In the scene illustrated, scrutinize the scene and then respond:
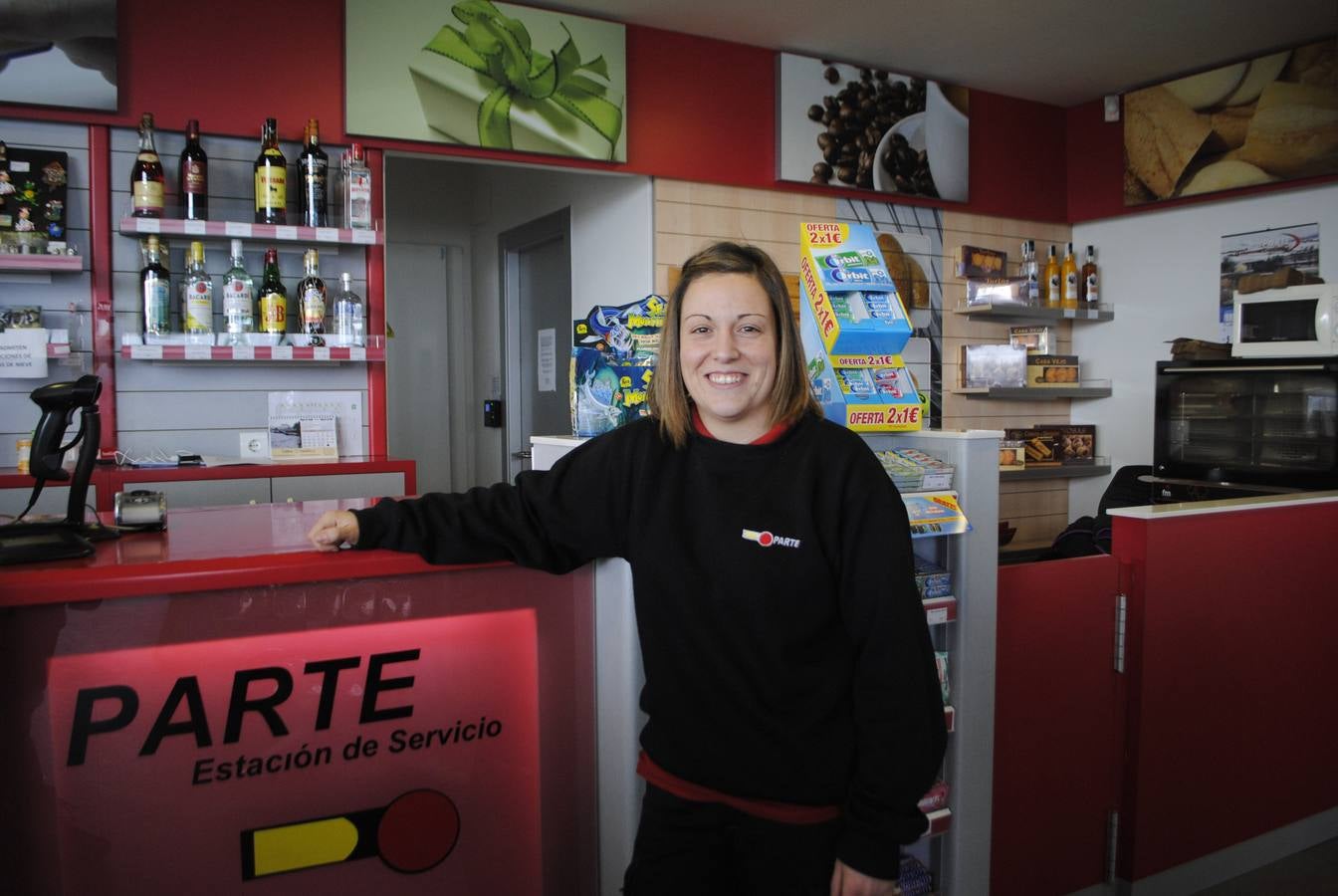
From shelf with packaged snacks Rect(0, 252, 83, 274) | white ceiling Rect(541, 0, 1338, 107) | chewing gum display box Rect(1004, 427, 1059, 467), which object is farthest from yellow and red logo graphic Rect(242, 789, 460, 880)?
chewing gum display box Rect(1004, 427, 1059, 467)

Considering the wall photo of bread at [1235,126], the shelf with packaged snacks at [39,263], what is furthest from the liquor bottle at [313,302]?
the wall photo of bread at [1235,126]

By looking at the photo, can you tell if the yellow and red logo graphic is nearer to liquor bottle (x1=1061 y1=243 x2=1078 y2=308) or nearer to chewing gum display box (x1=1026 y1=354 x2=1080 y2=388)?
chewing gum display box (x1=1026 y1=354 x2=1080 y2=388)

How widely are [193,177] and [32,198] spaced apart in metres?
0.55

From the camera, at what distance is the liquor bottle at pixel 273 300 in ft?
12.3

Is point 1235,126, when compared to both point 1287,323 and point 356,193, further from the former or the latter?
point 356,193

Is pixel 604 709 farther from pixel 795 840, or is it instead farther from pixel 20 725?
pixel 20 725

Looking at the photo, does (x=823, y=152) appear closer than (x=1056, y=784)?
No

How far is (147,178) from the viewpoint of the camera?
3537mm

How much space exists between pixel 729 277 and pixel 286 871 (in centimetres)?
122

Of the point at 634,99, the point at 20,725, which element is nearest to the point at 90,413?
the point at 20,725

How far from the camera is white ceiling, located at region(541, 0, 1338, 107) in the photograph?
431cm

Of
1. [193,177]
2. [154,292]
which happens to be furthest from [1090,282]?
[154,292]

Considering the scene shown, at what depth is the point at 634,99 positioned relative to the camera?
458 cm

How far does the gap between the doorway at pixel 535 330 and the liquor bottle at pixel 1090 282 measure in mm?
3136
